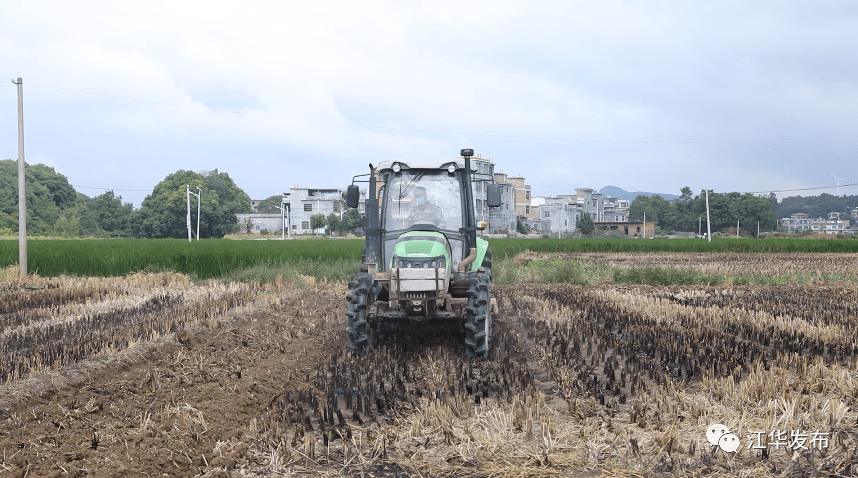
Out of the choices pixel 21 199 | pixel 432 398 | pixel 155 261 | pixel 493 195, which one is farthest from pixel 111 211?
pixel 432 398

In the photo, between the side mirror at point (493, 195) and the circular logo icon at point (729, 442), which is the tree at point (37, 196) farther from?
the circular logo icon at point (729, 442)

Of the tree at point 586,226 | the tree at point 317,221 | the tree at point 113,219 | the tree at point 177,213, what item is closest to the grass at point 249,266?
the tree at point 177,213

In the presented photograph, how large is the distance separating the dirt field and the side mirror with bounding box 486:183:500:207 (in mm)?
1781

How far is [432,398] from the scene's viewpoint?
522 centimetres

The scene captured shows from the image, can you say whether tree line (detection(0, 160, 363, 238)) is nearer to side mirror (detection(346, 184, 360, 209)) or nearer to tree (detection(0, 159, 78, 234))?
tree (detection(0, 159, 78, 234))

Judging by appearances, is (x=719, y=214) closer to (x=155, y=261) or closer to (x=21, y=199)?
(x=155, y=261)

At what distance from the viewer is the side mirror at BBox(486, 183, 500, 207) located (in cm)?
765

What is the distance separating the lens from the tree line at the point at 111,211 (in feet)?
193

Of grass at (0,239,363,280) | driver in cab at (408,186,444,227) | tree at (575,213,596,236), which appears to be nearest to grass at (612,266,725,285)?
grass at (0,239,363,280)

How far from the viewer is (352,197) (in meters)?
8.02

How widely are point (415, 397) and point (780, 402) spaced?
116 inches

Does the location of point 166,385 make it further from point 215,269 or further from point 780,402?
point 215,269

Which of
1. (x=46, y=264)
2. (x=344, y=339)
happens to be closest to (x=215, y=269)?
(x=46, y=264)

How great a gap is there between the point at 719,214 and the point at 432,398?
274ft
